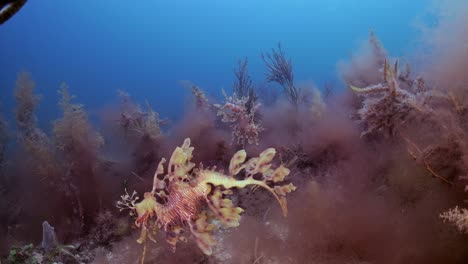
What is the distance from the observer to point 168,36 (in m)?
95.3

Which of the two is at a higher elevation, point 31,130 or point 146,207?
point 31,130

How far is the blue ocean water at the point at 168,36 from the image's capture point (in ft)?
237

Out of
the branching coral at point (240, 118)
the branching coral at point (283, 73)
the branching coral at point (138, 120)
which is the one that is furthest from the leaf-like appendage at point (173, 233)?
the branching coral at point (283, 73)

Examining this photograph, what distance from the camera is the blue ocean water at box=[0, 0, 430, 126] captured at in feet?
237

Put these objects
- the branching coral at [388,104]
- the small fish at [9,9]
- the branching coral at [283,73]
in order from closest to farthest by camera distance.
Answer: the small fish at [9,9]
the branching coral at [388,104]
the branching coral at [283,73]

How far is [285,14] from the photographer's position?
100438 millimetres

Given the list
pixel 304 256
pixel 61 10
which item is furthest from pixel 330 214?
pixel 61 10

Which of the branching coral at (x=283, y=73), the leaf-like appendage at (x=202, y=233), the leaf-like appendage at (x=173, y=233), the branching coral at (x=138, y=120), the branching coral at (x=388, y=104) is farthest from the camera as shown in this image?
the branching coral at (x=283, y=73)

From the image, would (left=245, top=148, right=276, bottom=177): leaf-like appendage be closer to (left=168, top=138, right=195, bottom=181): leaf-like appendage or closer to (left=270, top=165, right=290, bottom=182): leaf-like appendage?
(left=270, top=165, right=290, bottom=182): leaf-like appendage

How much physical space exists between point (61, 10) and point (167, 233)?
3753 inches

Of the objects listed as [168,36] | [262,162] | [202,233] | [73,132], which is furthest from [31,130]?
[168,36]

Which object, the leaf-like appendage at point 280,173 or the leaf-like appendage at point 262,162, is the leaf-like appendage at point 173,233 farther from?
the leaf-like appendage at point 280,173

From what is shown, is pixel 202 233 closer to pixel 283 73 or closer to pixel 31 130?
pixel 31 130

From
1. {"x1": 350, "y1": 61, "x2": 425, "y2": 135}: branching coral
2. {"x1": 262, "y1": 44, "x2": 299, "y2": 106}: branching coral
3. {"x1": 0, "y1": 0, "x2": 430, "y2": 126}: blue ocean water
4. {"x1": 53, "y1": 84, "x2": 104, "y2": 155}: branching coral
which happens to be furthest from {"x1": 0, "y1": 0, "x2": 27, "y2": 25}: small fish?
{"x1": 0, "y1": 0, "x2": 430, "y2": 126}: blue ocean water
